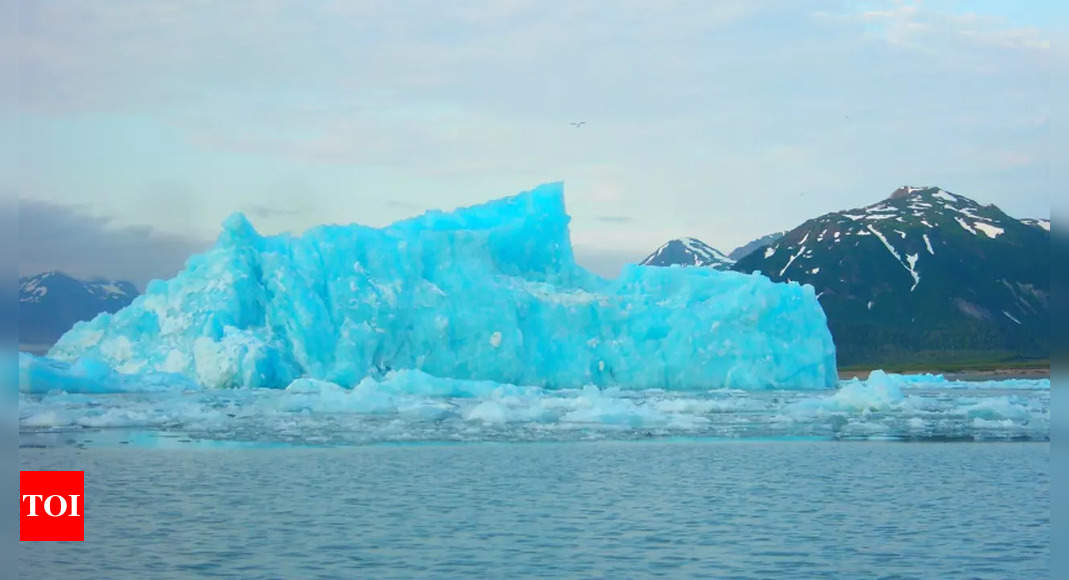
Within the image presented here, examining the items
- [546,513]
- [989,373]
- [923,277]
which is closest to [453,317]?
[546,513]

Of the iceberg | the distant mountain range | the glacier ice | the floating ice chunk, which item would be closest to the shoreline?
the distant mountain range

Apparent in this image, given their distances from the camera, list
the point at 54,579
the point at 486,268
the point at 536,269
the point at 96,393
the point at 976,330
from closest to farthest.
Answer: the point at 54,579
the point at 96,393
the point at 486,268
the point at 536,269
the point at 976,330

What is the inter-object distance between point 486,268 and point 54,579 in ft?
95.7

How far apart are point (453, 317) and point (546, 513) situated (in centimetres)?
2361

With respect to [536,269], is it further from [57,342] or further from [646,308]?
[57,342]

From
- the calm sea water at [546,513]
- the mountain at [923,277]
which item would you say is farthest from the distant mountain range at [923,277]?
the calm sea water at [546,513]

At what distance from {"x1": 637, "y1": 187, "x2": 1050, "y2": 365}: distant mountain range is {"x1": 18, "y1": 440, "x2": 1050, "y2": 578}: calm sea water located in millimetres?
84449

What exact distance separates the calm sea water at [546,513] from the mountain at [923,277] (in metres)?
→ 85.8

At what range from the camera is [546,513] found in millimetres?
11648

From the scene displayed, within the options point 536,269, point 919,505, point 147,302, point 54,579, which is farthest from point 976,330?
point 54,579

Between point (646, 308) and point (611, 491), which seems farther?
point (646, 308)

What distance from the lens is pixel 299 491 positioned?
42.5 ft

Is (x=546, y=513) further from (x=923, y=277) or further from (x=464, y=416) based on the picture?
(x=923, y=277)

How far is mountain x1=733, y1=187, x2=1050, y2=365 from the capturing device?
101 metres
